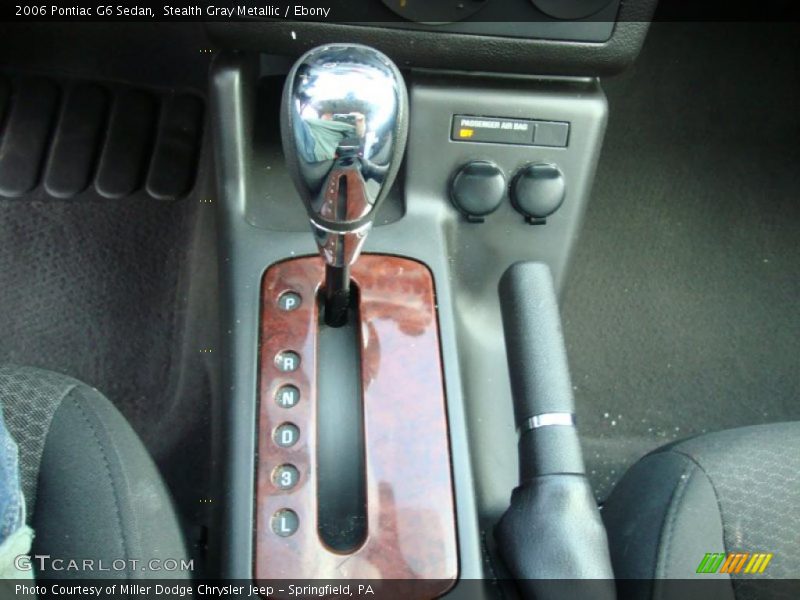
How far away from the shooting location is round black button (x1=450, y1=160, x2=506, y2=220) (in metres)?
0.88

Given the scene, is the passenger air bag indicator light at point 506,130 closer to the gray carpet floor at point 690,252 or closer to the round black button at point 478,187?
the round black button at point 478,187

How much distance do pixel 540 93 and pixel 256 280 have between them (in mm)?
358

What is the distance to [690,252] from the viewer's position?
1.36 meters

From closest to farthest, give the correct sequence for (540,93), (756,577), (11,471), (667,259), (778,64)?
(11,471)
(756,577)
(540,93)
(667,259)
(778,64)

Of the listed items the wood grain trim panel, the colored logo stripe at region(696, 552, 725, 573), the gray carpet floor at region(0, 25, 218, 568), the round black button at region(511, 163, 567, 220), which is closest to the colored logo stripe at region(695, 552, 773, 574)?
the colored logo stripe at region(696, 552, 725, 573)

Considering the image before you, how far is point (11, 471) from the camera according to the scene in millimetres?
640

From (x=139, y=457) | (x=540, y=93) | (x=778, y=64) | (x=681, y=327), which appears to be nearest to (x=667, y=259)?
(x=681, y=327)

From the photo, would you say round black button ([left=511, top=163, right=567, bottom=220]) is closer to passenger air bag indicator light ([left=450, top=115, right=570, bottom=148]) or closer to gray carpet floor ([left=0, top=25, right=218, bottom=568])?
passenger air bag indicator light ([left=450, top=115, right=570, bottom=148])

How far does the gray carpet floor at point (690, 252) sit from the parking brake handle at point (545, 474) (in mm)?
456

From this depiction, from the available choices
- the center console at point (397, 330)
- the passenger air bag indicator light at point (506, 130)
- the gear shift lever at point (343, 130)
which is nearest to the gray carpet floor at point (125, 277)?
the center console at point (397, 330)

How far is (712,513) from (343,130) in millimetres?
503

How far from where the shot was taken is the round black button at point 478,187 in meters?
0.88

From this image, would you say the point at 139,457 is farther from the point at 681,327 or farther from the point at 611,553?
the point at 681,327

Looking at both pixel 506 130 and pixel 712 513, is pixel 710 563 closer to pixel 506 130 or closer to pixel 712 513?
pixel 712 513
